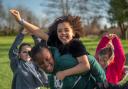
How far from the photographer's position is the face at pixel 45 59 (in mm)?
3277

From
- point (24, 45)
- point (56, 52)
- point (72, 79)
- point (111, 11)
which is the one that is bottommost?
point (111, 11)

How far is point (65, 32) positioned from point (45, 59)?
14.5 inches

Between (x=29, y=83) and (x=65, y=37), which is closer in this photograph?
(x=65, y=37)

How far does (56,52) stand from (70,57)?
0.42 feet

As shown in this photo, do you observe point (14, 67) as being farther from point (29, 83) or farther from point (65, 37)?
point (65, 37)

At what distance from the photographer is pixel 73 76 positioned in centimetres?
348

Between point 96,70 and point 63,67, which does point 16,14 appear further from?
point 96,70

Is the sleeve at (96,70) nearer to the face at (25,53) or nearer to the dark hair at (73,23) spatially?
the dark hair at (73,23)

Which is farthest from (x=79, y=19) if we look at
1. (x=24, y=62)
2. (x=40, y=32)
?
(x=24, y=62)

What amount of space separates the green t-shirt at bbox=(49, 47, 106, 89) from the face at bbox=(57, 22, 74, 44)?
0.42 feet

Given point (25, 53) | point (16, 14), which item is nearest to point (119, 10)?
point (25, 53)

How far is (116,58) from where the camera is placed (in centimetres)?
454

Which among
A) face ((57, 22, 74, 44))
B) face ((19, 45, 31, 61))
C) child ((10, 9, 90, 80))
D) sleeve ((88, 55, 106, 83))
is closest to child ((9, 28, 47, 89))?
face ((19, 45, 31, 61))

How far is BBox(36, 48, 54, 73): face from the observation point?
129 inches
